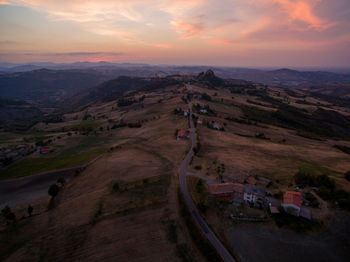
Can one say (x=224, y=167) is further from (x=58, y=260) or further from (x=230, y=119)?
(x=230, y=119)

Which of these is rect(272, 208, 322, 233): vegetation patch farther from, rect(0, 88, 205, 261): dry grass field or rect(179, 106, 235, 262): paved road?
rect(0, 88, 205, 261): dry grass field

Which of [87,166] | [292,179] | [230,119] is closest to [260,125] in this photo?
[230,119]

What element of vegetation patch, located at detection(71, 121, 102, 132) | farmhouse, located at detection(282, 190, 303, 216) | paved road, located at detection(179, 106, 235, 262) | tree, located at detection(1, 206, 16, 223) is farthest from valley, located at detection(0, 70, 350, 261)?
vegetation patch, located at detection(71, 121, 102, 132)

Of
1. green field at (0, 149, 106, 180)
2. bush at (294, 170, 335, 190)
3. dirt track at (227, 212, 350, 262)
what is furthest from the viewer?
green field at (0, 149, 106, 180)

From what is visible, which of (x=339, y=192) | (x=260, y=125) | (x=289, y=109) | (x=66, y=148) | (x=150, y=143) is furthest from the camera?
(x=289, y=109)

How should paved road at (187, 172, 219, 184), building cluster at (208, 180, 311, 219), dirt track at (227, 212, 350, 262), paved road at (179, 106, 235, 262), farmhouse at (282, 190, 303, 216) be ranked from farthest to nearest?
paved road at (187, 172, 219, 184)
building cluster at (208, 180, 311, 219)
farmhouse at (282, 190, 303, 216)
paved road at (179, 106, 235, 262)
dirt track at (227, 212, 350, 262)
